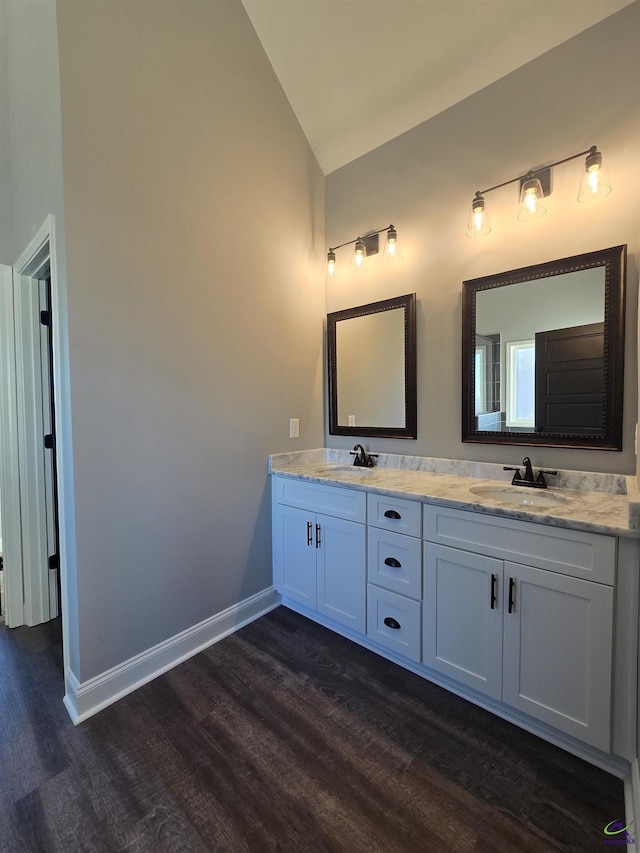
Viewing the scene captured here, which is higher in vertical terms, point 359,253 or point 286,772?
point 359,253

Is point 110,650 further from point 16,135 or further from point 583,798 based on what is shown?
point 16,135

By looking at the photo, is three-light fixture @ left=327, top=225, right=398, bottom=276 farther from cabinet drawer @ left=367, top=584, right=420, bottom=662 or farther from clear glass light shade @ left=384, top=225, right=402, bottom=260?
cabinet drawer @ left=367, top=584, right=420, bottom=662

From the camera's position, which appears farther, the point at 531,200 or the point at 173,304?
the point at 173,304

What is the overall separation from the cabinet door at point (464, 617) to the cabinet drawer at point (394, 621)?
5 cm

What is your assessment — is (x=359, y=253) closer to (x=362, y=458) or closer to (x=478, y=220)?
(x=478, y=220)

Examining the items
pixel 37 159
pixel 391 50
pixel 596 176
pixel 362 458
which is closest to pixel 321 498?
pixel 362 458

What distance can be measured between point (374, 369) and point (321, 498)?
947mm

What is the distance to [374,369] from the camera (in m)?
2.53

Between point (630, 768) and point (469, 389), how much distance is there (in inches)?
62.7

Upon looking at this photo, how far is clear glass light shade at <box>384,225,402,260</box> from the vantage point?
7.59 ft

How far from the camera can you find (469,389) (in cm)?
209

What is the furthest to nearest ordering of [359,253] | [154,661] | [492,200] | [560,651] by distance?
[359,253], [492,200], [154,661], [560,651]

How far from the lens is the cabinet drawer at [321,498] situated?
198 cm

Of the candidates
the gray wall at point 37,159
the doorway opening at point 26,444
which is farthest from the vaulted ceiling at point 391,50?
the doorway opening at point 26,444
